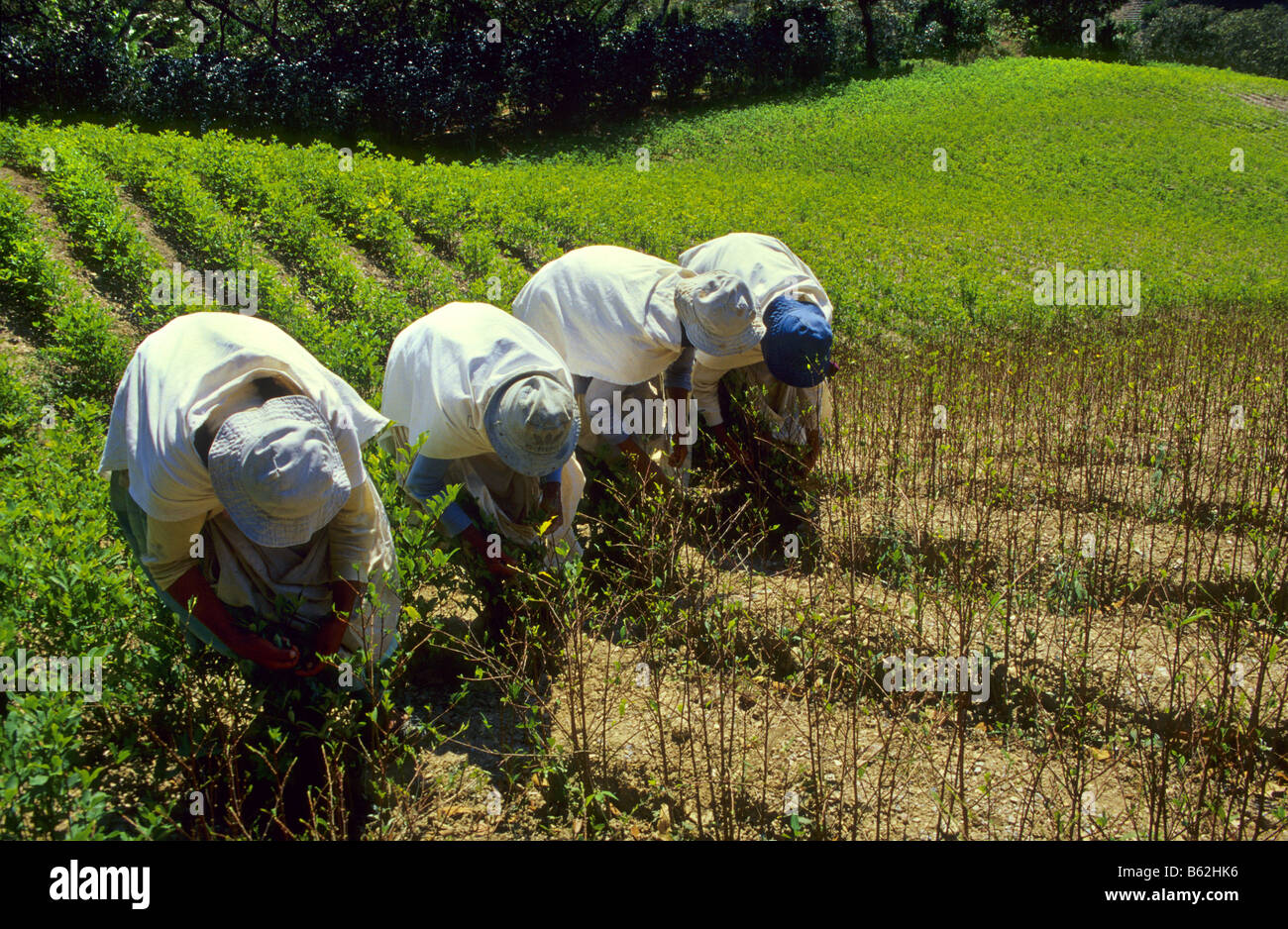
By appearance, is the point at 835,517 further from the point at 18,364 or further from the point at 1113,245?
the point at 1113,245

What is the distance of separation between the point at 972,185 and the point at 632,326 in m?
16.0

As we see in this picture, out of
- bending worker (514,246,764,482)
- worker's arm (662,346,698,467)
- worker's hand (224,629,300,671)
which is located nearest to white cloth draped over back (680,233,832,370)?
worker's arm (662,346,698,467)

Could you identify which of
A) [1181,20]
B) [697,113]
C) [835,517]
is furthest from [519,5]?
[1181,20]

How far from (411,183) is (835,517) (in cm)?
851

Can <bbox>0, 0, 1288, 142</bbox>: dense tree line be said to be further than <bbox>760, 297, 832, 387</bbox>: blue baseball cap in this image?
Yes

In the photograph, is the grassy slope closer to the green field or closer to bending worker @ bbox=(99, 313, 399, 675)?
the green field

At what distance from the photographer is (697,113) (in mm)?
23328

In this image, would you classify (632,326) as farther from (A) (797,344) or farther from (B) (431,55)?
(B) (431,55)

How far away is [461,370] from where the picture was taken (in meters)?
3.52

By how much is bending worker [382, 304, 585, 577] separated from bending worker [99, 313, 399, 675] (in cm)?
49

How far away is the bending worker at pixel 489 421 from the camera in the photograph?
3340mm

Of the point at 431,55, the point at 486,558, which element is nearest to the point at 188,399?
the point at 486,558

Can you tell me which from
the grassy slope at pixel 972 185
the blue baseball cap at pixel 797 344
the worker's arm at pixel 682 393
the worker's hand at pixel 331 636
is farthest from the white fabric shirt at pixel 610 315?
the grassy slope at pixel 972 185

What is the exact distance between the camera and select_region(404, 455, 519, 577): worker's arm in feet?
11.7
